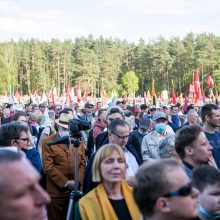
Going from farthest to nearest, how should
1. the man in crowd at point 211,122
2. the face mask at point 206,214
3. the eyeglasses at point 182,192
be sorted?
1. the man in crowd at point 211,122
2. the face mask at point 206,214
3. the eyeglasses at point 182,192

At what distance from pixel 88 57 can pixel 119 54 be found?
1075cm

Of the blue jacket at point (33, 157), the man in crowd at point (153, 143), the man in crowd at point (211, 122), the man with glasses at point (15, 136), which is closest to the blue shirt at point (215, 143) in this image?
the man in crowd at point (211, 122)

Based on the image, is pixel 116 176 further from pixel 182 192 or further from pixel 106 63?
pixel 106 63

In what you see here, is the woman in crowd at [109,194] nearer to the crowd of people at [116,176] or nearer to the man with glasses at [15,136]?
the crowd of people at [116,176]

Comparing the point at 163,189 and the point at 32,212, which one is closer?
the point at 32,212

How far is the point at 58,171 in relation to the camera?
6.28 meters

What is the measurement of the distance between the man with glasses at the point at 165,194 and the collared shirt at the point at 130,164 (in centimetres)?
275

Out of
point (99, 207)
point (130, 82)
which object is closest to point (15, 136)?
point (99, 207)

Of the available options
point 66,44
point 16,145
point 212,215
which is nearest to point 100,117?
point 16,145

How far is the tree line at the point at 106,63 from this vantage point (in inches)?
3145

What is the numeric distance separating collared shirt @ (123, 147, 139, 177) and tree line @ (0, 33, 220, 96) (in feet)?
226

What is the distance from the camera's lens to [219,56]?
7488 cm

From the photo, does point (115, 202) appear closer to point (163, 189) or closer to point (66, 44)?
point (163, 189)

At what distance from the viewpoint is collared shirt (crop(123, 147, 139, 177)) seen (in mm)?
5491
